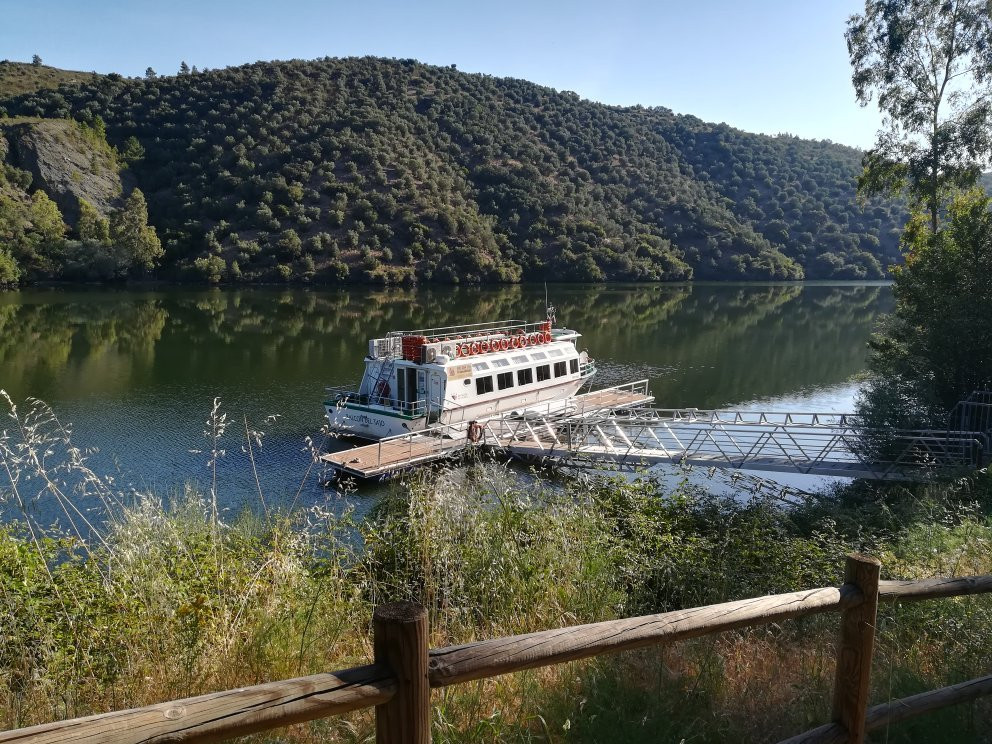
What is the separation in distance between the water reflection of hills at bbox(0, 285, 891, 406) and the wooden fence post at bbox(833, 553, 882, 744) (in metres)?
23.2

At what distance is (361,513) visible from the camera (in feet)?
46.5

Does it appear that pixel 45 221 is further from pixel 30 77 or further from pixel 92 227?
pixel 30 77

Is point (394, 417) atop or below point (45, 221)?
below

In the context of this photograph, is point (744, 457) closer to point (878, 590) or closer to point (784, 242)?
point (878, 590)

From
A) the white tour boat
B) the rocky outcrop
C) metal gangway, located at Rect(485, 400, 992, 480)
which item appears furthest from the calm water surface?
the rocky outcrop

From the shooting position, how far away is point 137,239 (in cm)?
5869

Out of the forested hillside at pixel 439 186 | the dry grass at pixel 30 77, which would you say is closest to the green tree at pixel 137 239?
the forested hillside at pixel 439 186

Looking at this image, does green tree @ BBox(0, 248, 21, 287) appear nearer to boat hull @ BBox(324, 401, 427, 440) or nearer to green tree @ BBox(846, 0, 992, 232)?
boat hull @ BBox(324, 401, 427, 440)

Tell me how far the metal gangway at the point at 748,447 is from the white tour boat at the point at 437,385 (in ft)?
3.97

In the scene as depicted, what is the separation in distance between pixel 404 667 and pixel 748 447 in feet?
56.9

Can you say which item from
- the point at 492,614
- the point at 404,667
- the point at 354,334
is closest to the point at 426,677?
the point at 404,667

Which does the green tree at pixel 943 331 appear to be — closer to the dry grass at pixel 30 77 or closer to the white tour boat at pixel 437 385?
the white tour boat at pixel 437 385

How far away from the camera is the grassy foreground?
3.39 metres

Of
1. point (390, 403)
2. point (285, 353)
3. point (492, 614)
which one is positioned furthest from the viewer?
point (285, 353)
